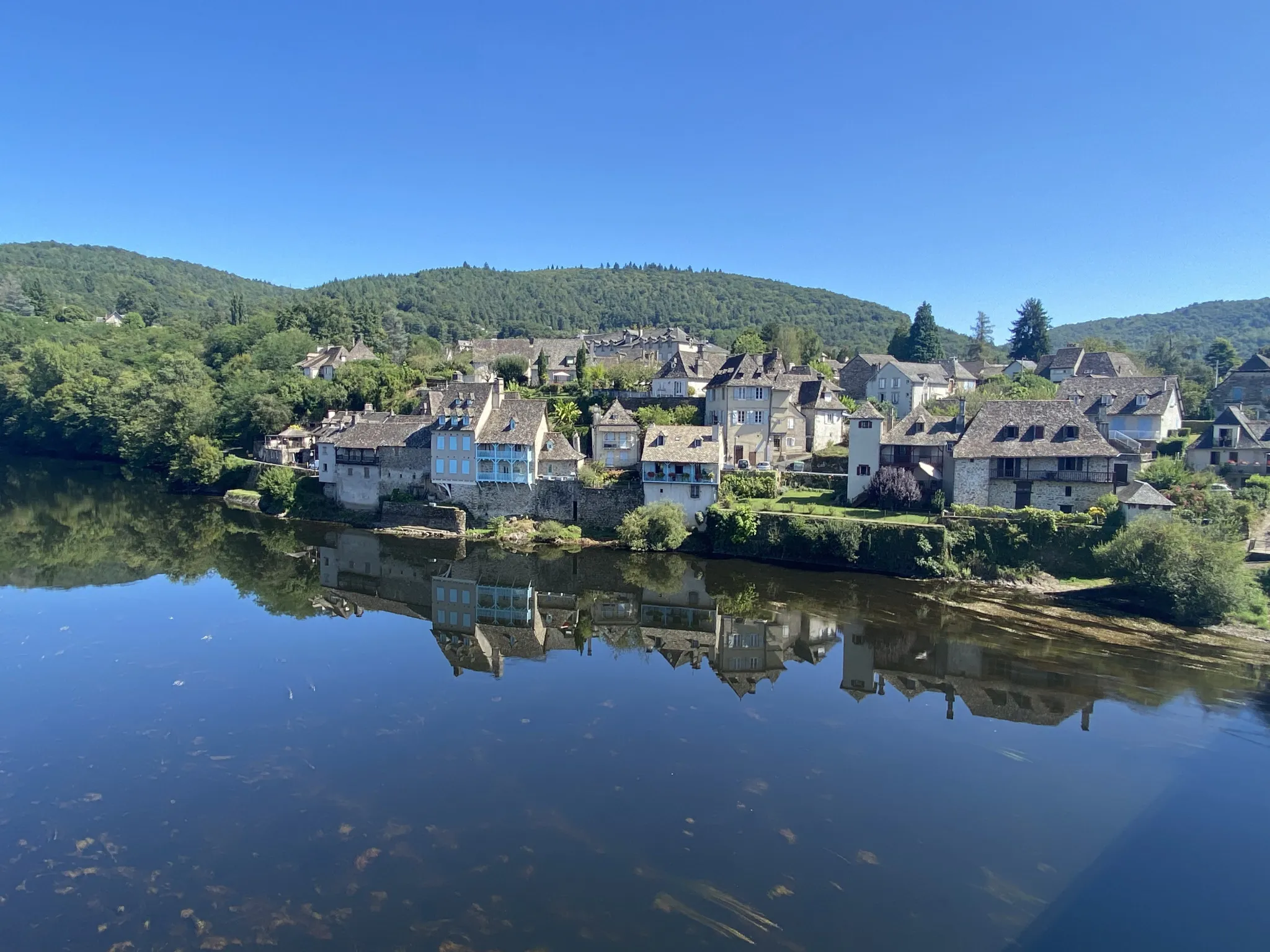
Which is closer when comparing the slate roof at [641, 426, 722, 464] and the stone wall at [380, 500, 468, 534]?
the slate roof at [641, 426, 722, 464]

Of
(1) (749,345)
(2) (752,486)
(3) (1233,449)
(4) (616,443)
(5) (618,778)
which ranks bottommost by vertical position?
(5) (618,778)

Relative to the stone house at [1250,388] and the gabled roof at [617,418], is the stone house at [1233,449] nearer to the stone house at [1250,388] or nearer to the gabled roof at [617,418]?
the stone house at [1250,388]

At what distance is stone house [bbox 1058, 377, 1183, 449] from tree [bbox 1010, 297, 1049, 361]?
146 feet

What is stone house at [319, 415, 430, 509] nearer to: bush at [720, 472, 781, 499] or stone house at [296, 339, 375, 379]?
bush at [720, 472, 781, 499]

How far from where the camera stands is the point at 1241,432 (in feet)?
155

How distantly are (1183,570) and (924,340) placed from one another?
71.2m

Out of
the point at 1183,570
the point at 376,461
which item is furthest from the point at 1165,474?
the point at 376,461

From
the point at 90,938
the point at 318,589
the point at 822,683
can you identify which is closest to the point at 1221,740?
the point at 822,683

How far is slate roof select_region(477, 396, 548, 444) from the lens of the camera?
53656 mm

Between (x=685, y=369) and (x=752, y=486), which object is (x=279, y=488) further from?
(x=752, y=486)

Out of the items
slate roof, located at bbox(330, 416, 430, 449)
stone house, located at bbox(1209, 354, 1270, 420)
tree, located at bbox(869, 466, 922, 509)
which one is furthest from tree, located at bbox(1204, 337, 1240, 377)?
slate roof, located at bbox(330, 416, 430, 449)

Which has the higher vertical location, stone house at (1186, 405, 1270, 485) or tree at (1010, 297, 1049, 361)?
tree at (1010, 297, 1049, 361)

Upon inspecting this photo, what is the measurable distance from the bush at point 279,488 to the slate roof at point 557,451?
22.1 m

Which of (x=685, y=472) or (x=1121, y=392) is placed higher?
(x=1121, y=392)
